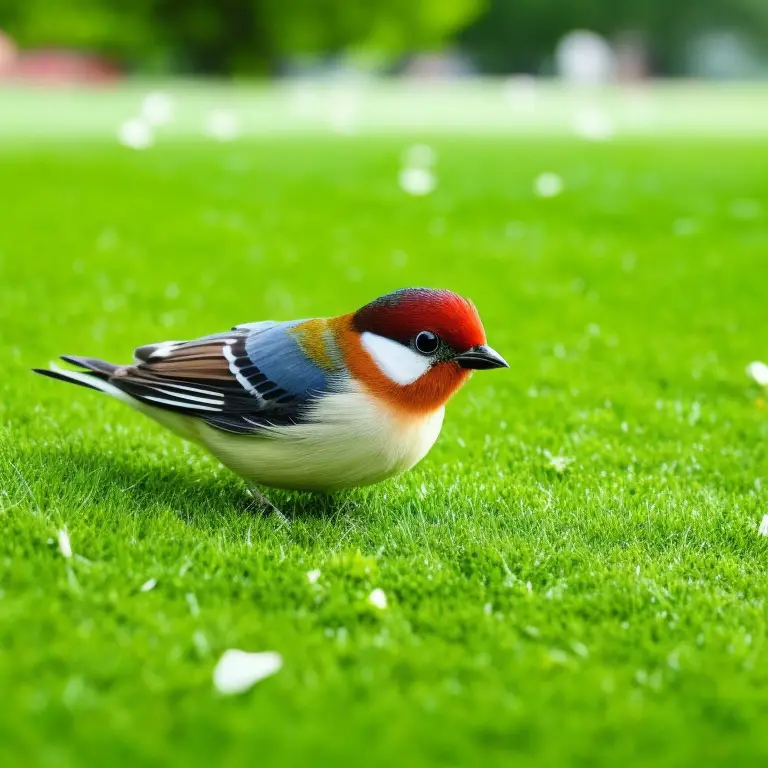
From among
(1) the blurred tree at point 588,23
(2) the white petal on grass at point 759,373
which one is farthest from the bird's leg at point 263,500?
(1) the blurred tree at point 588,23

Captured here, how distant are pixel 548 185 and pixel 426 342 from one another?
9032mm

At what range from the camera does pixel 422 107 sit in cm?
2748

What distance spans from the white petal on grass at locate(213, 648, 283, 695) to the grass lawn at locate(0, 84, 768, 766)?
4 centimetres

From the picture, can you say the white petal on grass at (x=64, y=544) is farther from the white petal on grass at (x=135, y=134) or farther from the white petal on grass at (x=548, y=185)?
the white petal on grass at (x=135, y=134)

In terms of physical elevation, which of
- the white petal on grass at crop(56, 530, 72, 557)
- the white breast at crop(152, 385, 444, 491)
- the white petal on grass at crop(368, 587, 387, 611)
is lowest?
the white petal on grass at crop(368, 587, 387, 611)

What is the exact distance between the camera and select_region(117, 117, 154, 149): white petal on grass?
1602 centimetres

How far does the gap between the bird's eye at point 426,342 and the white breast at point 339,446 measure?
26 centimetres

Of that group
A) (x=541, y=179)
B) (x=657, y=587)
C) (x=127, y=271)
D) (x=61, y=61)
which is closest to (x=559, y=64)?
(x=61, y=61)

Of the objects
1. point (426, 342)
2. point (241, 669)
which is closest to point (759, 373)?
point (426, 342)

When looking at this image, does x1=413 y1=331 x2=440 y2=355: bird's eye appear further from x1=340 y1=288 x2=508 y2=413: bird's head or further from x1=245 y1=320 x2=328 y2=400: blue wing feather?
x1=245 y1=320 x2=328 y2=400: blue wing feather

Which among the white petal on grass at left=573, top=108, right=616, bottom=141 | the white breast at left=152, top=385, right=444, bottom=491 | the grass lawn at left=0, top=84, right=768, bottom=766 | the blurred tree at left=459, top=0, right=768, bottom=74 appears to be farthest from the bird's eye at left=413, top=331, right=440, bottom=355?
the blurred tree at left=459, top=0, right=768, bottom=74

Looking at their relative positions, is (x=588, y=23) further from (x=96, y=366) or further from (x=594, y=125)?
(x=96, y=366)

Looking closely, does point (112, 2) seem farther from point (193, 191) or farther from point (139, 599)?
point (139, 599)

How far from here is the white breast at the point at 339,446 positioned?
3811 millimetres
